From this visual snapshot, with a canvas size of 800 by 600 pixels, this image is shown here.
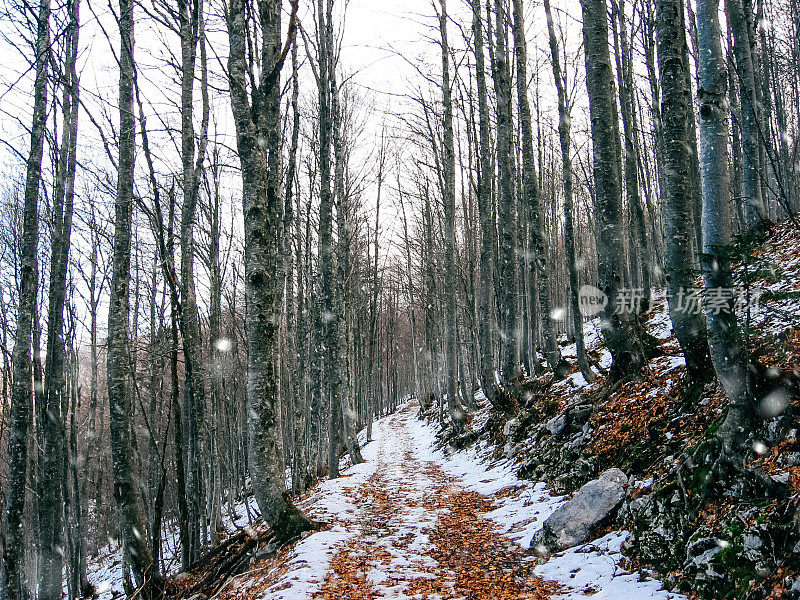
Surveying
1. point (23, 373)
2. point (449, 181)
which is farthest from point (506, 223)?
point (23, 373)

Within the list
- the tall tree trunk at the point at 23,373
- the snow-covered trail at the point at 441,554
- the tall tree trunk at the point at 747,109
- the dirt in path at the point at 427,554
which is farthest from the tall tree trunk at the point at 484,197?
the tall tree trunk at the point at 23,373

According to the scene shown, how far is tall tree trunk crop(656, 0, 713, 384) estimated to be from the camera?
5.62m

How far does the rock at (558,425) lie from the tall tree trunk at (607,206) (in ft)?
3.54

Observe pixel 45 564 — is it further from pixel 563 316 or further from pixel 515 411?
pixel 563 316

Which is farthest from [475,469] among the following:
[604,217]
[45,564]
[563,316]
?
A: [563,316]

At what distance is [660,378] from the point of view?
6504 mm

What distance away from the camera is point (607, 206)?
7.58m

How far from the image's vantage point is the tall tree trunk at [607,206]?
7266mm

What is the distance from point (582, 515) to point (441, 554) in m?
1.53

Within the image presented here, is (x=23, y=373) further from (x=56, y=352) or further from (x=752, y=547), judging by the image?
(x=752, y=547)

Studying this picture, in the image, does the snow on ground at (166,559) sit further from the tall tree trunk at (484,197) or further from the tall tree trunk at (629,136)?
the tall tree trunk at (629,136)

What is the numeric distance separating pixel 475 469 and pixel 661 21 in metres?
8.49

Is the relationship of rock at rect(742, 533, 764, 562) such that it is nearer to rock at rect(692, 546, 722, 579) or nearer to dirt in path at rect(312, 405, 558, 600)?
rock at rect(692, 546, 722, 579)

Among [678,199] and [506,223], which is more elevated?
[506,223]
